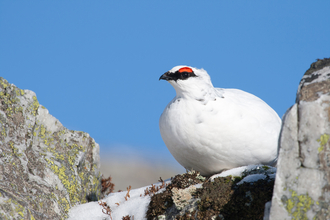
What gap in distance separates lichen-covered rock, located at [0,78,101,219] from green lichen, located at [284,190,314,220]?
4.20 m

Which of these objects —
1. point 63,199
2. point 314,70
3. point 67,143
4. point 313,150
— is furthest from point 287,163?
point 67,143

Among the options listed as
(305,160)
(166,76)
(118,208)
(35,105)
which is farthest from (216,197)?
(35,105)

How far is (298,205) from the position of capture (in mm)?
3820

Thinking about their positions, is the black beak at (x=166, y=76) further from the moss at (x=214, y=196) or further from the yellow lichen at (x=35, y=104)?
the yellow lichen at (x=35, y=104)

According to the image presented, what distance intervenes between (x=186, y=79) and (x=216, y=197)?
2.27 meters

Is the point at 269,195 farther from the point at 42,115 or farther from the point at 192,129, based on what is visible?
the point at 42,115

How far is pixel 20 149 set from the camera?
6.89m

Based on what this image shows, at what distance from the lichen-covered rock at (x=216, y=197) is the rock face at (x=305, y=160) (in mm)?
1365


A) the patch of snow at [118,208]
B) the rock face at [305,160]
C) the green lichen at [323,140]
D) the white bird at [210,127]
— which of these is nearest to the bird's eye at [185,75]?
the white bird at [210,127]

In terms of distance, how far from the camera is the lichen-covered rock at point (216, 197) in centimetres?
528

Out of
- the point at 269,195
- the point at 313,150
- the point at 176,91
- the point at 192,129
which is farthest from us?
the point at 176,91

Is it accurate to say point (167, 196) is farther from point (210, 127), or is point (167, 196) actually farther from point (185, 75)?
point (185, 75)

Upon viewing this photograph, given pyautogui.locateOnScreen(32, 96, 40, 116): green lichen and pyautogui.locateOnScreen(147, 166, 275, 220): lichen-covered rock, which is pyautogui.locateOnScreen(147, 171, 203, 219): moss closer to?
pyautogui.locateOnScreen(147, 166, 275, 220): lichen-covered rock

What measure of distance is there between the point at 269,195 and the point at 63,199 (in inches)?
165
